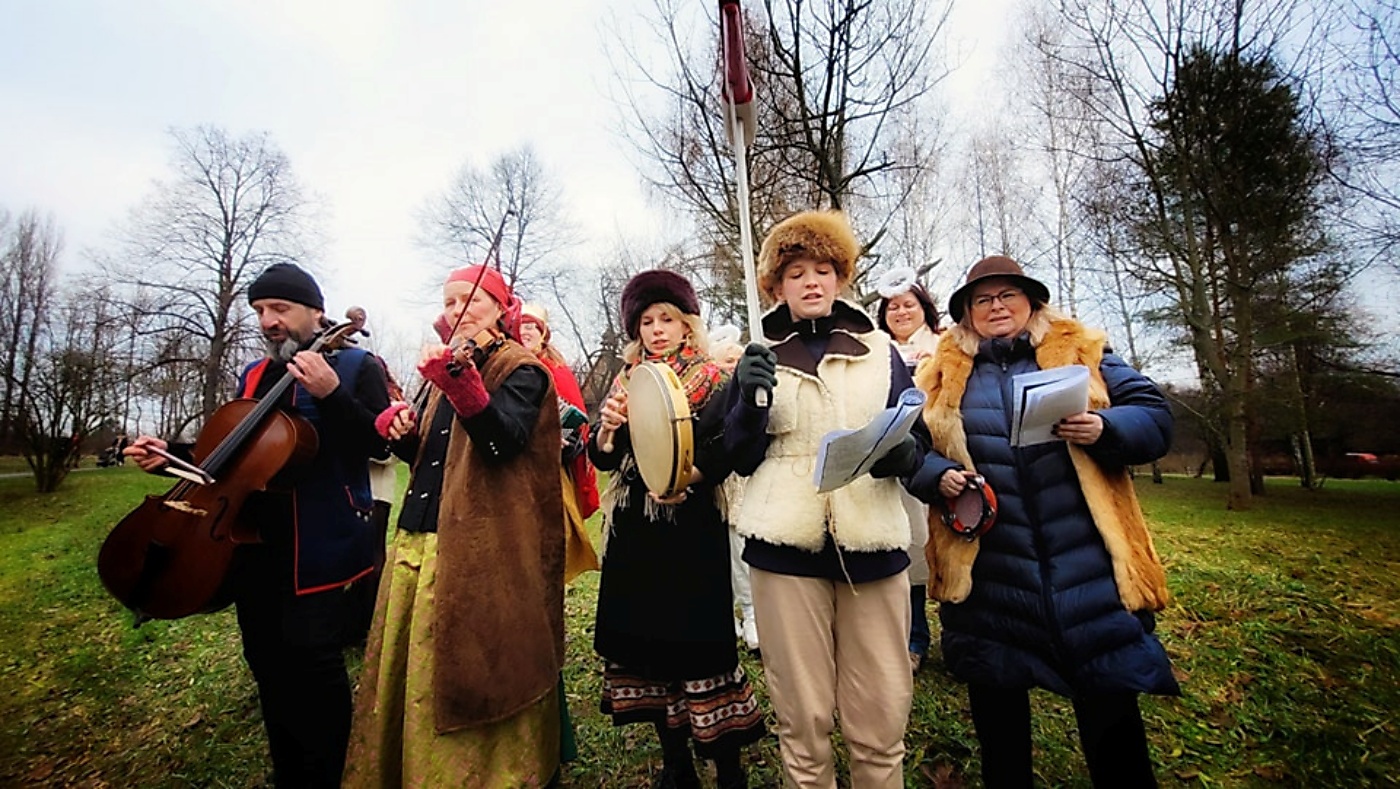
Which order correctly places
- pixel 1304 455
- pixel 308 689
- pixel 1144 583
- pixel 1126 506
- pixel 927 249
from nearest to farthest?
pixel 1144 583
pixel 1126 506
pixel 308 689
pixel 927 249
pixel 1304 455

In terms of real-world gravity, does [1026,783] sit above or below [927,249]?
below

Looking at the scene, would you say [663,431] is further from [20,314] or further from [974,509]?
[20,314]

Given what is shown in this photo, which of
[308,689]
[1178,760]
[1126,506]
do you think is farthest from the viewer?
[1178,760]

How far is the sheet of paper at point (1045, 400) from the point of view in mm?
1785

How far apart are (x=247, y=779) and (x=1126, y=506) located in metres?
4.18

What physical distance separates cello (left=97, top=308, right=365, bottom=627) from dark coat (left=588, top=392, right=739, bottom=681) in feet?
4.51

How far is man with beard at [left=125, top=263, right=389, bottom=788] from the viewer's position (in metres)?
2.25

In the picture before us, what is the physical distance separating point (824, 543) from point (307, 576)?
2023mm

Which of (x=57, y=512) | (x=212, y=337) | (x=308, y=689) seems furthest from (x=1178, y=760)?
(x=212, y=337)

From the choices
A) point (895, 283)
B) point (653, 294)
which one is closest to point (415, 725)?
point (653, 294)

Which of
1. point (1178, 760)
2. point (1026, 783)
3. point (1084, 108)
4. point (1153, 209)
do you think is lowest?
point (1178, 760)

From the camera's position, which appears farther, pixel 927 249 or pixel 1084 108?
pixel 927 249

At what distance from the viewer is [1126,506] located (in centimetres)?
202

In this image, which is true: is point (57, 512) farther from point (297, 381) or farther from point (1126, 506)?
point (1126, 506)
